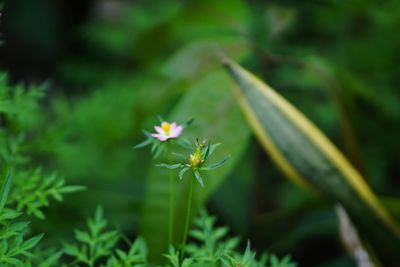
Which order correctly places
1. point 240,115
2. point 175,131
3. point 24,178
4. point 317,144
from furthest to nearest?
point 240,115 < point 317,144 < point 24,178 < point 175,131

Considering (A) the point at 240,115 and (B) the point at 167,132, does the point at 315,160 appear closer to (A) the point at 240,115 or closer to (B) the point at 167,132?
(A) the point at 240,115

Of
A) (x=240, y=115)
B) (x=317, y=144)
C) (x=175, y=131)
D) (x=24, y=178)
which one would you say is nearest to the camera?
(x=175, y=131)

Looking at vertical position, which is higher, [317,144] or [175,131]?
[317,144]

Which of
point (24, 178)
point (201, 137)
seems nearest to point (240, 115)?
point (201, 137)

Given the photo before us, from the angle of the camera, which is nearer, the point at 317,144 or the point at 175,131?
the point at 175,131

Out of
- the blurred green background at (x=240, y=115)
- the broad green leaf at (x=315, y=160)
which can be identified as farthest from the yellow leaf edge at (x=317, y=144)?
the blurred green background at (x=240, y=115)

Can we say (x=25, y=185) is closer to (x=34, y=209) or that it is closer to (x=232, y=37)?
(x=34, y=209)

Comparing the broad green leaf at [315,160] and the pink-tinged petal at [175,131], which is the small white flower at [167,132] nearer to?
the pink-tinged petal at [175,131]

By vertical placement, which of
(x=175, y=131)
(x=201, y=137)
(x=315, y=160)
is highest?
(x=201, y=137)

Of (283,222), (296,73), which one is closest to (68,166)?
(283,222)
